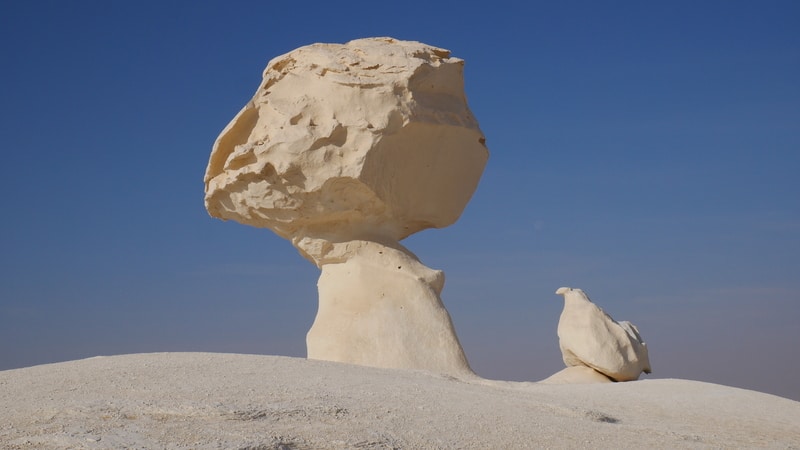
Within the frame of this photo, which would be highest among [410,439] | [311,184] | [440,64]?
[440,64]

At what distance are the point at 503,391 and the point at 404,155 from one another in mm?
4191

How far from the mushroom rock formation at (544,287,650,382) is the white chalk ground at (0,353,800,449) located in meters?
3.18

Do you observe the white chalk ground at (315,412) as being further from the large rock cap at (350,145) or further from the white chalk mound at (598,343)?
the large rock cap at (350,145)

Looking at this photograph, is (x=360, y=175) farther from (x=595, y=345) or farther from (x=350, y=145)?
(x=595, y=345)

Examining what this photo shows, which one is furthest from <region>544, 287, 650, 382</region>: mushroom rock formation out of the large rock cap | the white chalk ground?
the white chalk ground

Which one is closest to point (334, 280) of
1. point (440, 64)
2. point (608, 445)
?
point (440, 64)

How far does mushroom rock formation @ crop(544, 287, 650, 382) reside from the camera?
12.9 metres

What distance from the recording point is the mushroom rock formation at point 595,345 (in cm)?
1288

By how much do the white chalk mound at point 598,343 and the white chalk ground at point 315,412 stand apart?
3.19m

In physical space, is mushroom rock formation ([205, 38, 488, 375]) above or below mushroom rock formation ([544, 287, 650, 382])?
above

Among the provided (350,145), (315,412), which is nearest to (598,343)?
(350,145)

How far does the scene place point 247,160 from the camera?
12.2m

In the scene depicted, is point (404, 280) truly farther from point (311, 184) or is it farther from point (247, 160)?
point (247, 160)

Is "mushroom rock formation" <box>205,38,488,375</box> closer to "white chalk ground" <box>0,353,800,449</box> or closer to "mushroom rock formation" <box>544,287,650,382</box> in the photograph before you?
"mushroom rock formation" <box>544,287,650,382</box>
